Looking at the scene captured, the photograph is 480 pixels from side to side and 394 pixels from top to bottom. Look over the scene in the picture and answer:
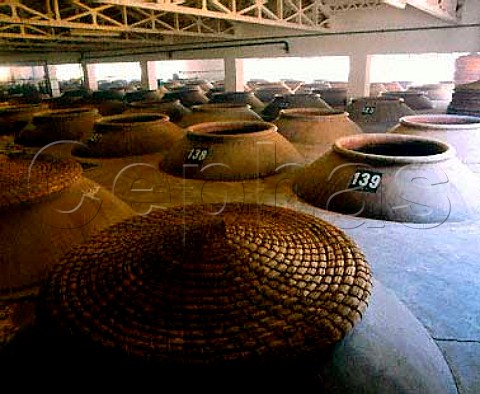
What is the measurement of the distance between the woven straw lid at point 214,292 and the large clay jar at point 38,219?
1.28 meters

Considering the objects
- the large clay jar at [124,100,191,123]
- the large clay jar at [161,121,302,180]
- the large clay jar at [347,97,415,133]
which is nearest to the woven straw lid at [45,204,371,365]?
the large clay jar at [161,121,302,180]

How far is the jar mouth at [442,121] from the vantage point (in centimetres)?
846

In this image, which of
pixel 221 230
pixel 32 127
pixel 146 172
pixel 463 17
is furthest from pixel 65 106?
pixel 221 230

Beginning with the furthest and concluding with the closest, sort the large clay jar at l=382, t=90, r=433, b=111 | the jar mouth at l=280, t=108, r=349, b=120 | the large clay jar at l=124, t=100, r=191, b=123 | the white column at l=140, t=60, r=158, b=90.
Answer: the white column at l=140, t=60, r=158, b=90 → the large clay jar at l=382, t=90, r=433, b=111 → the large clay jar at l=124, t=100, r=191, b=123 → the jar mouth at l=280, t=108, r=349, b=120

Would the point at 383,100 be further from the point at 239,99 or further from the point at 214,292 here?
the point at 214,292

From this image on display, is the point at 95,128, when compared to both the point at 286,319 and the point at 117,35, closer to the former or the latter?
the point at 286,319

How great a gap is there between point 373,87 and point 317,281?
67.6ft

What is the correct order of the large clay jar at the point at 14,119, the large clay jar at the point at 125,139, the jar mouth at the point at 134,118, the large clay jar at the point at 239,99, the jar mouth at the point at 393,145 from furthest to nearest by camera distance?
the large clay jar at the point at 239,99 < the large clay jar at the point at 14,119 < the jar mouth at the point at 134,118 < the large clay jar at the point at 125,139 < the jar mouth at the point at 393,145

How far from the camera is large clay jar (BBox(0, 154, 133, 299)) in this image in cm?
436

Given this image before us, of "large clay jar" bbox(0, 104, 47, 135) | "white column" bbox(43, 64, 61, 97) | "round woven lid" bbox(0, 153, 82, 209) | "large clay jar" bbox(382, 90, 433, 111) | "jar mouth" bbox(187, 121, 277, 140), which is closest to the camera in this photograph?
"round woven lid" bbox(0, 153, 82, 209)

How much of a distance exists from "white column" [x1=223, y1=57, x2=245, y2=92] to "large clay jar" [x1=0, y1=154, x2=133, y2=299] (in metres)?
16.5

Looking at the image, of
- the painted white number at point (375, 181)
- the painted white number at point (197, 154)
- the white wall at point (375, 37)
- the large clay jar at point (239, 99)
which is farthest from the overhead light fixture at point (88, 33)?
the painted white number at point (375, 181)

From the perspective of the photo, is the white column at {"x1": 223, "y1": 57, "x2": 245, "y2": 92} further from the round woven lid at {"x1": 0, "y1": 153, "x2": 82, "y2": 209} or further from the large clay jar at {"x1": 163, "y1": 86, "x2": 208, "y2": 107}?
the round woven lid at {"x1": 0, "y1": 153, "x2": 82, "y2": 209}

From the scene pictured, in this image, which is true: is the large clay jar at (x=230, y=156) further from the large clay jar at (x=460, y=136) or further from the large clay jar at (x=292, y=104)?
the large clay jar at (x=292, y=104)
